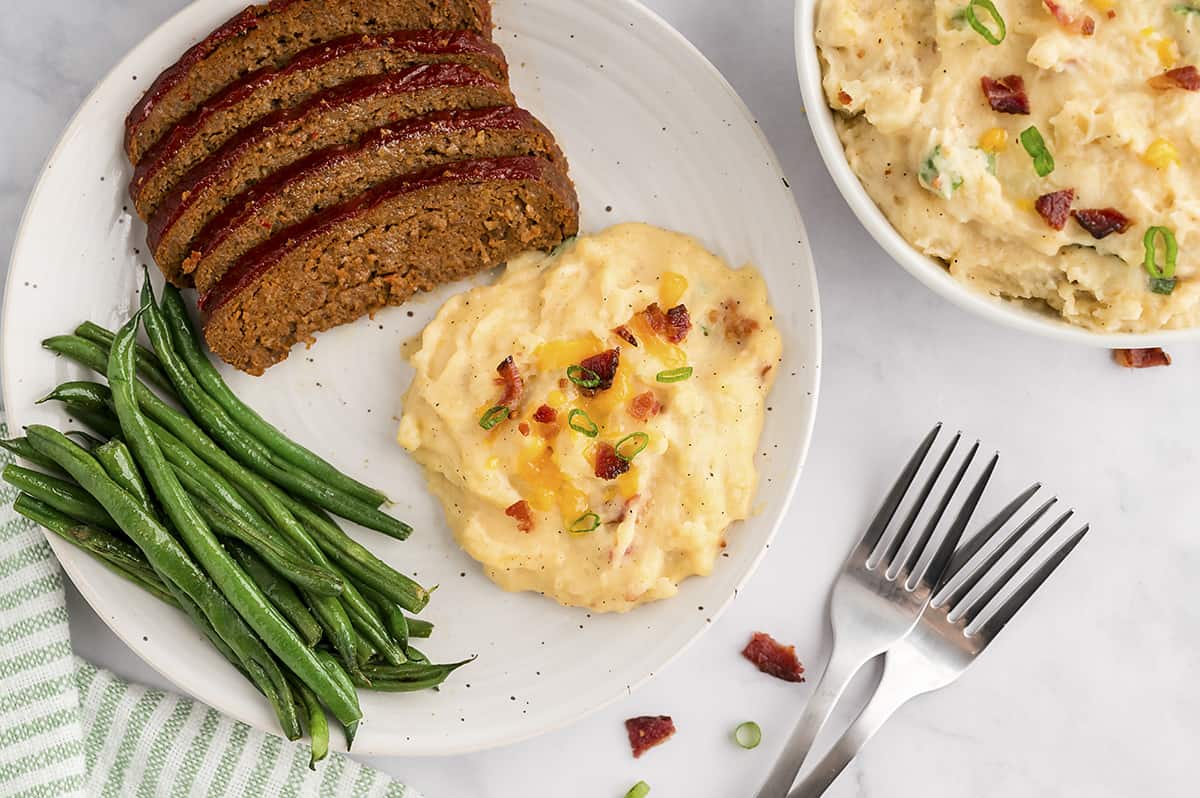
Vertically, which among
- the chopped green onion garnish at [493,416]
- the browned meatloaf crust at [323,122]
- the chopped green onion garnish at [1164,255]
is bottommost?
the chopped green onion garnish at [1164,255]

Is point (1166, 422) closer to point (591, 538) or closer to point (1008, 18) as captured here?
point (1008, 18)

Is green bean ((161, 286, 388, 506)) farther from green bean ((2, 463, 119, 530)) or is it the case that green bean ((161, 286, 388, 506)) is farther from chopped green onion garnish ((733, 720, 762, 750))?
chopped green onion garnish ((733, 720, 762, 750))

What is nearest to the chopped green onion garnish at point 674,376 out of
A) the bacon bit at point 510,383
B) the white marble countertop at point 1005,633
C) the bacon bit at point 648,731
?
the bacon bit at point 510,383

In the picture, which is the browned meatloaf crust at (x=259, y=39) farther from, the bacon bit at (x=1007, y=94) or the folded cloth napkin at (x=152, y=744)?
the bacon bit at (x=1007, y=94)

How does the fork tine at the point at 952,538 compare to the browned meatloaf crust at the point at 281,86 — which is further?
the fork tine at the point at 952,538

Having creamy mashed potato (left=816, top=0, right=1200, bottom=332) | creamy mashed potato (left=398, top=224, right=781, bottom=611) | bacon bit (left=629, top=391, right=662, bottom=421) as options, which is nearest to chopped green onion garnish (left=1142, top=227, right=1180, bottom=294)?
creamy mashed potato (left=816, top=0, right=1200, bottom=332)
